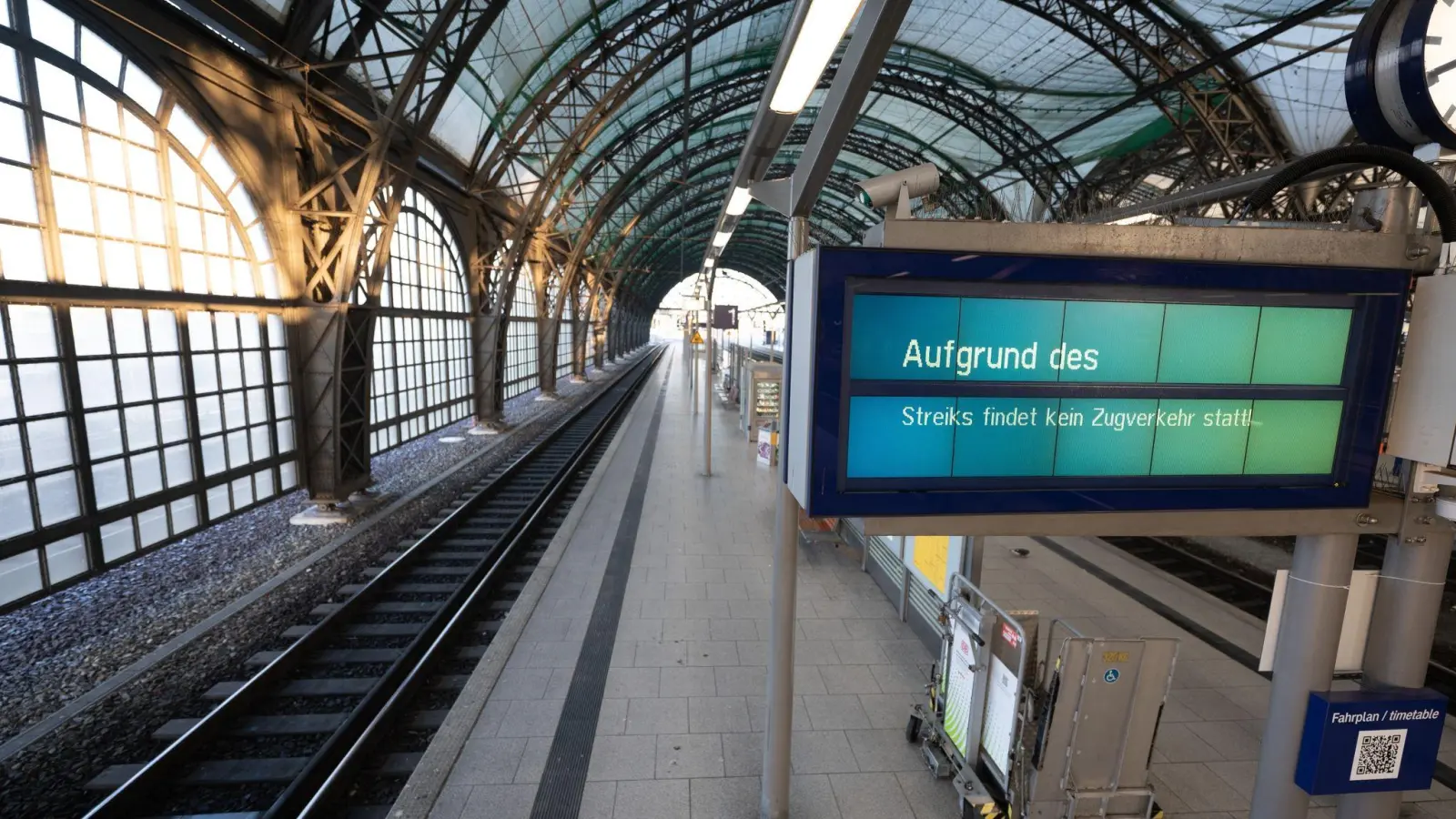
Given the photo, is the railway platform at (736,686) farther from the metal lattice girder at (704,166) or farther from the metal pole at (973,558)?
the metal lattice girder at (704,166)

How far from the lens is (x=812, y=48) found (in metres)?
3.14

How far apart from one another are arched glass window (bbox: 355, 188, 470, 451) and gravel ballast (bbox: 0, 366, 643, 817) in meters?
6.03

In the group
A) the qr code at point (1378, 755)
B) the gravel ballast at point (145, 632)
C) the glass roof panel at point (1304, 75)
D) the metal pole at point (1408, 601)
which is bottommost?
the gravel ballast at point (145, 632)

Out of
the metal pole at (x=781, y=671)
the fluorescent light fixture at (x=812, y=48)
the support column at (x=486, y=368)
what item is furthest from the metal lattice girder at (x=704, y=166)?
the metal pole at (x=781, y=671)

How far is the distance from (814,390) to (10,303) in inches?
450

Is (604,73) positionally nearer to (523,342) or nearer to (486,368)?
(486,368)

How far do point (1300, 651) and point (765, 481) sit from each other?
40.4 ft

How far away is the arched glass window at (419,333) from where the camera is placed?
18.5 metres

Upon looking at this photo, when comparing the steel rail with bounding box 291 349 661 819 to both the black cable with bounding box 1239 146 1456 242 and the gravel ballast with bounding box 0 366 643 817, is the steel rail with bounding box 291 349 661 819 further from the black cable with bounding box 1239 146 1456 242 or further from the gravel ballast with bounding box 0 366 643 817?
the black cable with bounding box 1239 146 1456 242

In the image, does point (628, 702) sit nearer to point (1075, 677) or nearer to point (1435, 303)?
point (1075, 677)

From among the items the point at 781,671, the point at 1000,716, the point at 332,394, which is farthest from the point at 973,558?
the point at 332,394

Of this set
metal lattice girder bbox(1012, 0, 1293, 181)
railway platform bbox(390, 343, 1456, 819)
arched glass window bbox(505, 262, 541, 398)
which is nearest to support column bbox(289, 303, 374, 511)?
railway platform bbox(390, 343, 1456, 819)

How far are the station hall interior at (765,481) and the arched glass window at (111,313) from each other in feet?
0.21

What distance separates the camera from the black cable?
3.14 meters
